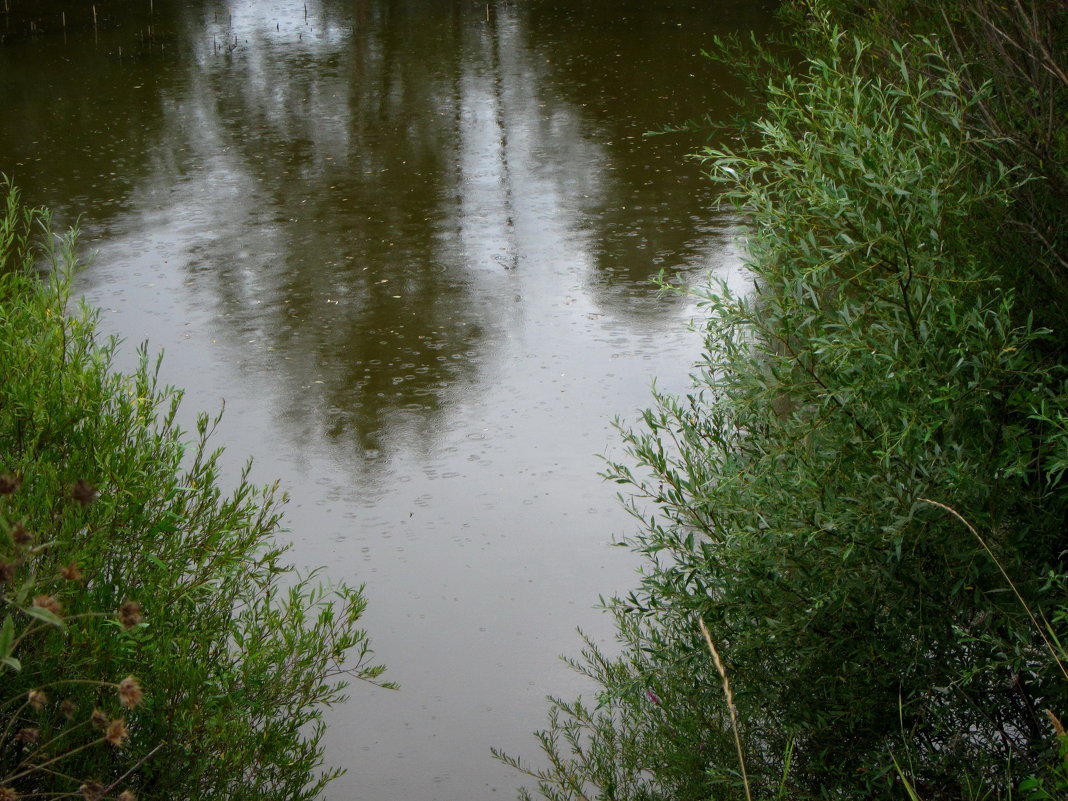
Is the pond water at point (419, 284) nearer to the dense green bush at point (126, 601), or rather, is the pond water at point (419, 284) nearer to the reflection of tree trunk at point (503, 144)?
the reflection of tree trunk at point (503, 144)

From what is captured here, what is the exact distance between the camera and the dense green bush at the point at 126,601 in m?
3.49

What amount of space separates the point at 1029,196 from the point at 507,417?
515cm

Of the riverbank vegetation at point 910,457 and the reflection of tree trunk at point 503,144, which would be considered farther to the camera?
the reflection of tree trunk at point 503,144

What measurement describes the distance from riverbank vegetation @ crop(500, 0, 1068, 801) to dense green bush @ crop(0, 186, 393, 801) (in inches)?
55.0

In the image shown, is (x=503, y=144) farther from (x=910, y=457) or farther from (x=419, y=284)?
(x=910, y=457)

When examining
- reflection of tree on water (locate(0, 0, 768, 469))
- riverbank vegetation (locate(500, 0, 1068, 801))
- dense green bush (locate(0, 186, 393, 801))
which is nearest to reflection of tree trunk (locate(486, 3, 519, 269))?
reflection of tree on water (locate(0, 0, 768, 469))

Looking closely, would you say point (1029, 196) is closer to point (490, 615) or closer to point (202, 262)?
point (490, 615)

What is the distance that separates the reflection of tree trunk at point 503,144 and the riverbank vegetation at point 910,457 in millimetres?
7346

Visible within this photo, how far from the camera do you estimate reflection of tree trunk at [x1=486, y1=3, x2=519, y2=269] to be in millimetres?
11383

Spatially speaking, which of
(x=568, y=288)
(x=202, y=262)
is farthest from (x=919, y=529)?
(x=202, y=262)

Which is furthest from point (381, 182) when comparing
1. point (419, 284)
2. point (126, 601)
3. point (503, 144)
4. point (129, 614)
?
point (129, 614)

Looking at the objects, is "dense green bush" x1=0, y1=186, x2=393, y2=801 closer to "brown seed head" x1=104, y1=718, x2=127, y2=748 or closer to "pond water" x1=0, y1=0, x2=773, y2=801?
"brown seed head" x1=104, y1=718, x2=127, y2=748

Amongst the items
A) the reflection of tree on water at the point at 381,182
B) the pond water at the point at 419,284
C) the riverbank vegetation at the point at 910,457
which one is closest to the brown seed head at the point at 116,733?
the riverbank vegetation at the point at 910,457

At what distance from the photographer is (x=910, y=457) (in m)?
3.32
